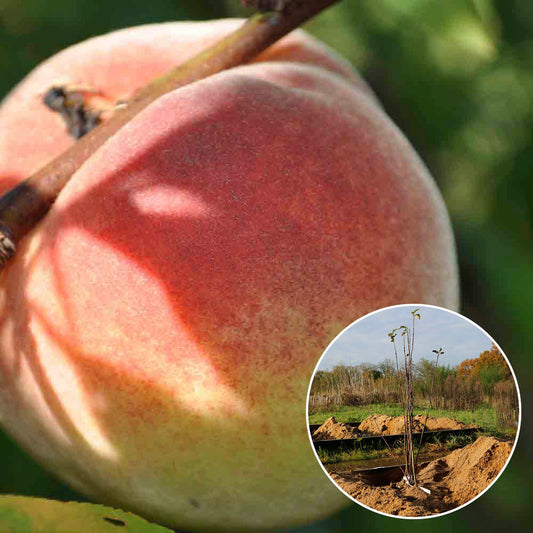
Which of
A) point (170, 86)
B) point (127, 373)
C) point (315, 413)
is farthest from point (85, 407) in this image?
point (170, 86)

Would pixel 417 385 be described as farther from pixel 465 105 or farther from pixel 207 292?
pixel 465 105

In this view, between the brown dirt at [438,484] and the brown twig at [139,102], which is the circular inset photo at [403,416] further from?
the brown twig at [139,102]

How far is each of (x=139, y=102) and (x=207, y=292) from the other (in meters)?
0.21

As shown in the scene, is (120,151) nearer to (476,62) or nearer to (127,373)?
(127,373)

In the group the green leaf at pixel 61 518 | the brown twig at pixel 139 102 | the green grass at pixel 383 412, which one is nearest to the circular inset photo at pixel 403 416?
the green grass at pixel 383 412

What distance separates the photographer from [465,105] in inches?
33.7

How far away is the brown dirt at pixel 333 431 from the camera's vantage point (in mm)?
488

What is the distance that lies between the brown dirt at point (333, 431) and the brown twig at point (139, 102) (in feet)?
0.92

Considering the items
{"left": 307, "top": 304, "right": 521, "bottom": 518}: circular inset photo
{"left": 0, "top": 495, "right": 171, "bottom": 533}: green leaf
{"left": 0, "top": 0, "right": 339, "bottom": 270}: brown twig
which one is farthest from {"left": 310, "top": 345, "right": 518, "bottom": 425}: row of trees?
{"left": 0, "top": 0, "right": 339, "bottom": 270}: brown twig

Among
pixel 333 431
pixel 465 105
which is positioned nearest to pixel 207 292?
pixel 333 431

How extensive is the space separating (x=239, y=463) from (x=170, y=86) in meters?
0.33

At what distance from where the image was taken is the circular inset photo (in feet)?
1.60

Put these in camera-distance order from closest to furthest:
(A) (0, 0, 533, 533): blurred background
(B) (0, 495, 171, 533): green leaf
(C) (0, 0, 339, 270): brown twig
→ (B) (0, 495, 171, 533): green leaf → (C) (0, 0, 339, 270): brown twig → (A) (0, 0, 533, 533): blurred background

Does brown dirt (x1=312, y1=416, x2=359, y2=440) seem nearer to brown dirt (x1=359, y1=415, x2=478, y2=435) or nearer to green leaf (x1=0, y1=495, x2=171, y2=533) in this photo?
brown dirt (x1=359, y1=415, x2=478, y2=435)
